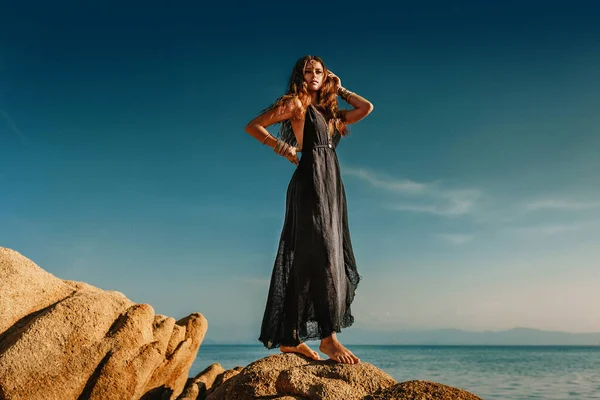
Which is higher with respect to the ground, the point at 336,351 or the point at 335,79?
the point at 335,79

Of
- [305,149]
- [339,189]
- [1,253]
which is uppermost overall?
[305,149]

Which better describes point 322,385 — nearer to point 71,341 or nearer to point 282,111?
point 71,341

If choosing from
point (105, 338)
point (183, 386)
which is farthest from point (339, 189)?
point (183, 386)

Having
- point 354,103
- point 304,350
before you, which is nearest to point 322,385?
point 304,350

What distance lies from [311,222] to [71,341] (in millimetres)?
2547

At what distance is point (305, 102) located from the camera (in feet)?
18.4

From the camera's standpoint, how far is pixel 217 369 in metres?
7.83

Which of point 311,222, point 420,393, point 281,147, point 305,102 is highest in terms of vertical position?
point 305,102

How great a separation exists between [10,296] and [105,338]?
44.9 inches

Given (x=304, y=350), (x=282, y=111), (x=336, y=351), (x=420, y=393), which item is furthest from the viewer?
(x=282, y=111)

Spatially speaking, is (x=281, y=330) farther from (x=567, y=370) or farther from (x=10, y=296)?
(x=567, y=370)

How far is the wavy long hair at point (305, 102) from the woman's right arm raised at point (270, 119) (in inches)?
0.8

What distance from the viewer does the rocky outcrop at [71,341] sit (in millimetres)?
5051

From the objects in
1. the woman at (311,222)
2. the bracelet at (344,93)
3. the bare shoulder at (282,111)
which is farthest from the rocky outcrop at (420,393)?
the bracelet at (344,93)
